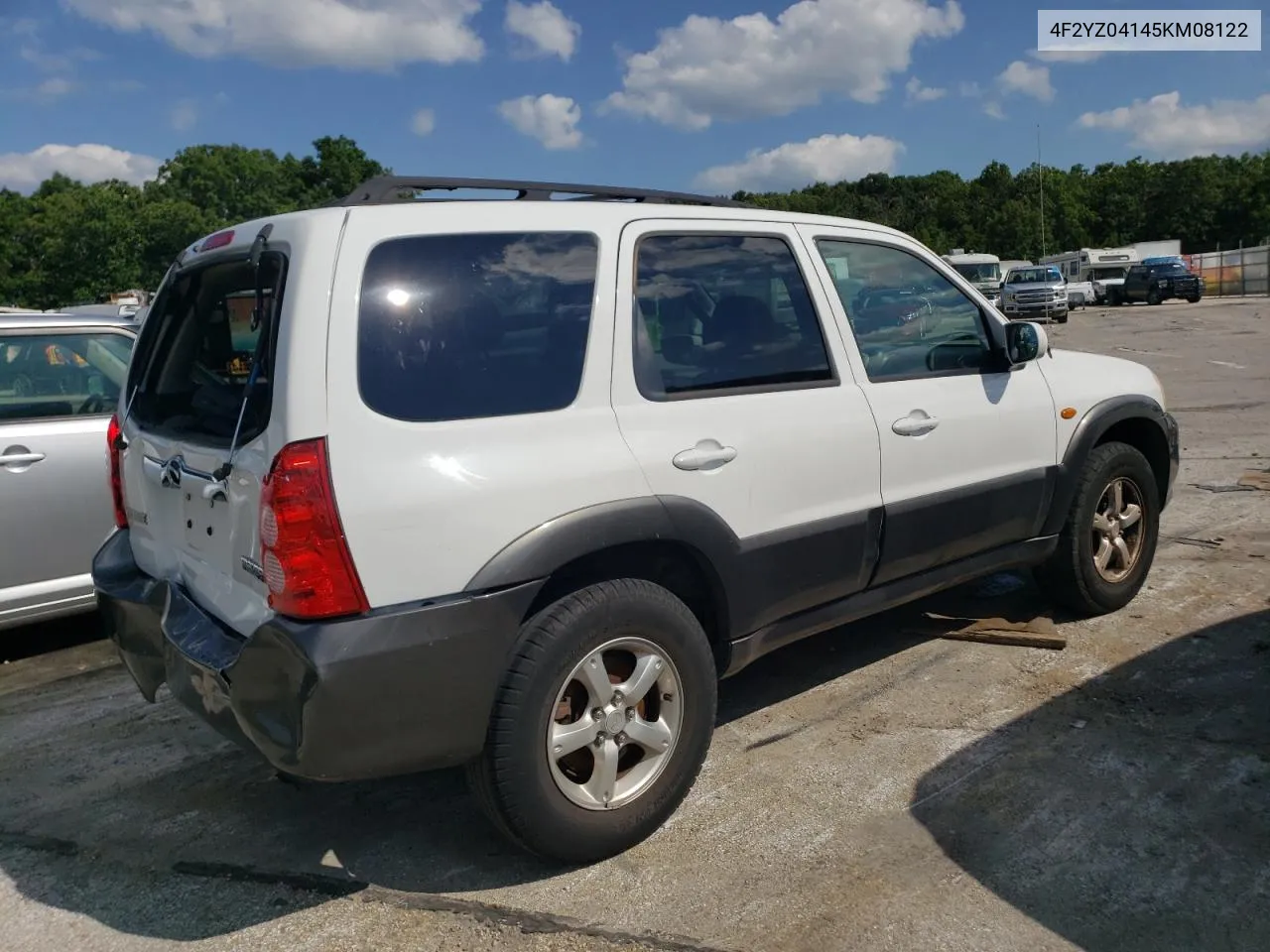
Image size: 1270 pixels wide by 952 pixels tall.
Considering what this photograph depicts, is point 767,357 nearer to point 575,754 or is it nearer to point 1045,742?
point 575,754

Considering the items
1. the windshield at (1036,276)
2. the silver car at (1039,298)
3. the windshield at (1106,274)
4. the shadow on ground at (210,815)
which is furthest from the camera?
the windshield at (1106,274)

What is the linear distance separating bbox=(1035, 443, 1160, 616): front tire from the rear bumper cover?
2927 mm

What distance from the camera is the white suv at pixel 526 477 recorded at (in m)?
2.57

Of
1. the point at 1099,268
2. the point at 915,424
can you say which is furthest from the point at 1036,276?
the point at 915,424

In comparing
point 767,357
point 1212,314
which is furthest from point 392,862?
point 1212,314

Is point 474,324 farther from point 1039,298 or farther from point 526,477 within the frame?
point 1039,298

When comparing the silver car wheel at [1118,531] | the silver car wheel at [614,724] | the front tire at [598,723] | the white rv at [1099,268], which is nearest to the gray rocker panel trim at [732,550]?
the front tire at [598,723]

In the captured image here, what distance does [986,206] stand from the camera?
3334 inches

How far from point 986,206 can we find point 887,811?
89048 mm

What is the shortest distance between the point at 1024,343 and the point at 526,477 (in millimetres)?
2460

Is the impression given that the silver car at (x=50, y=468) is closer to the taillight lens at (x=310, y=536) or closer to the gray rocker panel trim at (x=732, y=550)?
the taillight lens at (x=310, y=536)

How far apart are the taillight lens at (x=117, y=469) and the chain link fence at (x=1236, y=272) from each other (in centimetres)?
4720

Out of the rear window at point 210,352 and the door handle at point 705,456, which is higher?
the rear window at point 210,352

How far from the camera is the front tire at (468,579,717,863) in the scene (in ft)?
9.11
